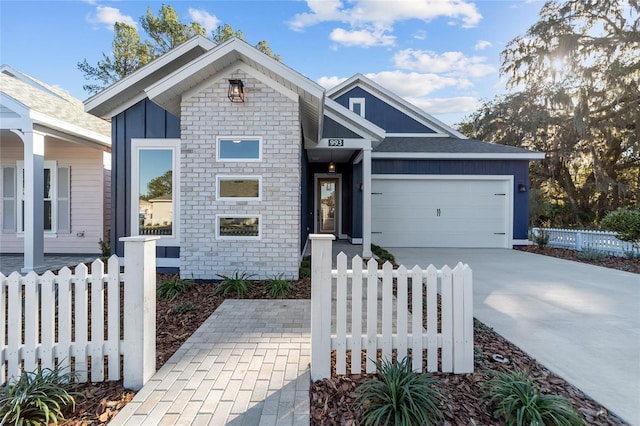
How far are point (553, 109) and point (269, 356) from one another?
18.4m

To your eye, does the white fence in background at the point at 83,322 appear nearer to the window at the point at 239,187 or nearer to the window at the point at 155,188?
the window at the point at 239,187

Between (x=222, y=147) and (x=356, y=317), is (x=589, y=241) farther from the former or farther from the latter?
(x=222, y=147)

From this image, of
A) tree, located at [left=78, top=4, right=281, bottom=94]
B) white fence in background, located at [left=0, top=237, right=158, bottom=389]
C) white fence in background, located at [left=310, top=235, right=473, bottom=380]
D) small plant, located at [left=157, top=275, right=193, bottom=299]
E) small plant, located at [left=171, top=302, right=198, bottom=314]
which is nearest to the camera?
white fence in background, located at [left=0, top=237, right=158, bottom=389]

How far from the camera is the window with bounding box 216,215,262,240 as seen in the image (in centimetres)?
536

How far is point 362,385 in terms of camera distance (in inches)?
88.4

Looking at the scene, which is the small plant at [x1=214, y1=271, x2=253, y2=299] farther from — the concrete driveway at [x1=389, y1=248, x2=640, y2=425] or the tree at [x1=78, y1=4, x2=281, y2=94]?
the tree at [x1=78, y1=4, x2=281, y2=94]

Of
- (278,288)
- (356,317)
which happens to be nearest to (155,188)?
(278,288)

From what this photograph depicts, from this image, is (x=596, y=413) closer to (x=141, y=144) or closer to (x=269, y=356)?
(x=269, y=356)

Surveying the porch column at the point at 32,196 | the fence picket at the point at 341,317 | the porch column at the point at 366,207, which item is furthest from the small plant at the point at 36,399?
the porch column at the point at 366,207

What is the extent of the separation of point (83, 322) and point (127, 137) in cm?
491

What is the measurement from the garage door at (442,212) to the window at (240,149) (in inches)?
223

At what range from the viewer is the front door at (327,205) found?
39.8 ft

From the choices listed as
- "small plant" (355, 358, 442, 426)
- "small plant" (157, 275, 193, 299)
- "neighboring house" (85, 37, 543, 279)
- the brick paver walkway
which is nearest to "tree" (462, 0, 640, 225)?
"neighboring house" (85, 37, 543, 279)

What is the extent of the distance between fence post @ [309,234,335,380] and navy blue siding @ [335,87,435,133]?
34.2ft
